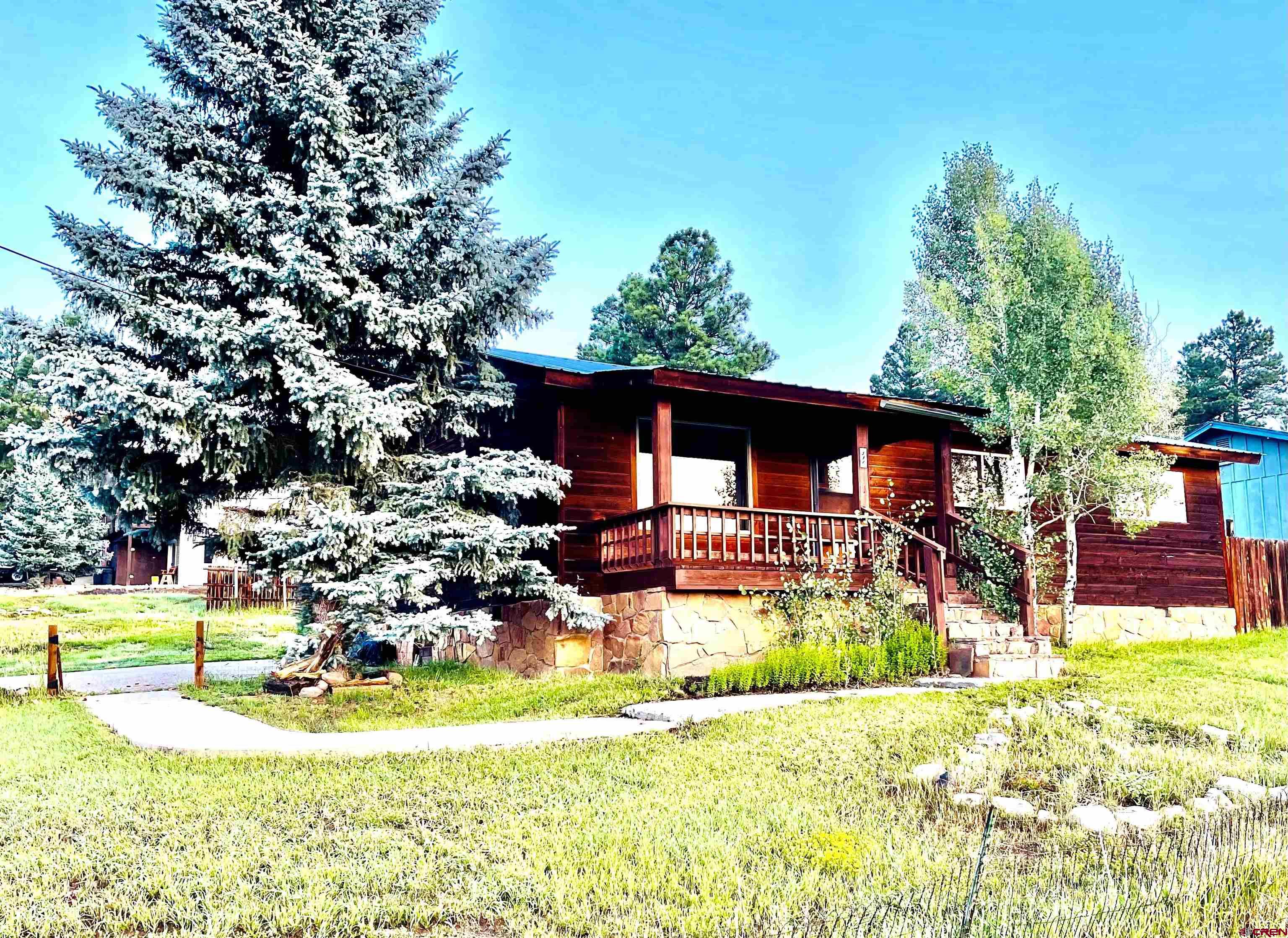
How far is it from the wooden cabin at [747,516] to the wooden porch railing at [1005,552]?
0.12ft

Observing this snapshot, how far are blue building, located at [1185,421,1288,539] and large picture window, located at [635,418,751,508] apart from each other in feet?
51.5

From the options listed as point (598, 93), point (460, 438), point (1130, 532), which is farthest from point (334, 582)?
point (598, 93)

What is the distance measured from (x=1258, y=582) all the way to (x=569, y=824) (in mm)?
16060

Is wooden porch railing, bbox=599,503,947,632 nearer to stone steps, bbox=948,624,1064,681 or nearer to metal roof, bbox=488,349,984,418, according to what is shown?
stone steps, bbox=948,624,1064,681

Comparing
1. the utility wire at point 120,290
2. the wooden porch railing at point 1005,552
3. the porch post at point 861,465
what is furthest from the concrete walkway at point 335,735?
the wooden porch railing at point 1005,552

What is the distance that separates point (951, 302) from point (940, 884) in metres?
10.5

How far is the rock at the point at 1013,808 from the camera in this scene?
5391mm

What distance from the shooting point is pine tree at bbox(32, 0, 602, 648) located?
10469 mm

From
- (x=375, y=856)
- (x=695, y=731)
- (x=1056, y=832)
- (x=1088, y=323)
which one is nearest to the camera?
(x=375, y=856)

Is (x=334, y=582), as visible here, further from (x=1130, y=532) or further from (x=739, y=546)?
(x=1130, y=532)

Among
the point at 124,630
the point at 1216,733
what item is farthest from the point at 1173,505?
the point at 124,630

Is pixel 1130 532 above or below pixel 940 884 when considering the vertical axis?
above

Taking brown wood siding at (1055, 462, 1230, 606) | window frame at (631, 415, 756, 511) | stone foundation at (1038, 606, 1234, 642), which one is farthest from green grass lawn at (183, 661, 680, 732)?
brown wood siding at (1055, 462, 1230, 606)

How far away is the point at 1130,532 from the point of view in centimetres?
1424
